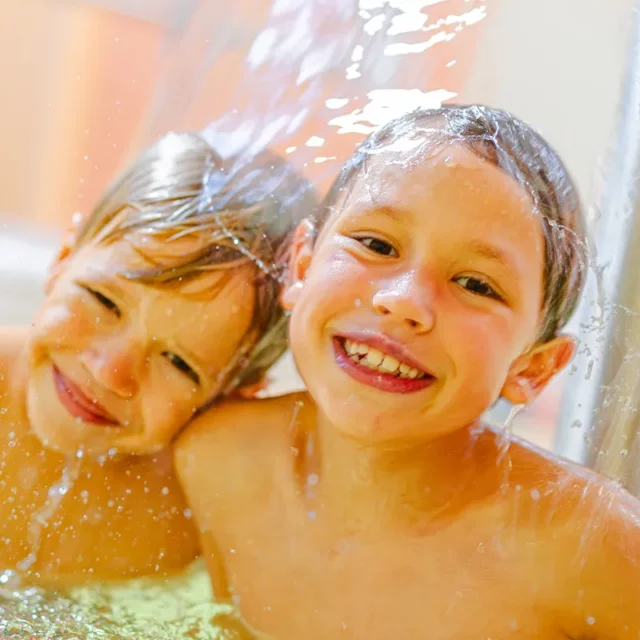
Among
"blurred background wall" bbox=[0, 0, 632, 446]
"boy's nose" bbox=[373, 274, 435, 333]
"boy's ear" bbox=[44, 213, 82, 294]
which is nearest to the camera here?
"boy's nose" bbox=[373, 274, 435, 333]

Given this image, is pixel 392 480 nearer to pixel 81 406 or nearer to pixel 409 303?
pixel 409 303

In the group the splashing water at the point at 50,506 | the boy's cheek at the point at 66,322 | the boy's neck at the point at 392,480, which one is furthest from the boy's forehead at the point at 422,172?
the splashing water at the point at 50,506

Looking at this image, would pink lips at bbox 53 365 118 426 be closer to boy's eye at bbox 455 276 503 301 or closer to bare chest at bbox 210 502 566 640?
bare chest at bbox 210 502 566 640

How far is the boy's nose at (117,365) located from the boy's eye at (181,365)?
0.09ft

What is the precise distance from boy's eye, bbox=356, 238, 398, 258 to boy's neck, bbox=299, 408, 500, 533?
19 cm

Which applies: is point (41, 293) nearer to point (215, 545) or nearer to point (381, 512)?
point (215, 545)

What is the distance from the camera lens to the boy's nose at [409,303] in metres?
0.70

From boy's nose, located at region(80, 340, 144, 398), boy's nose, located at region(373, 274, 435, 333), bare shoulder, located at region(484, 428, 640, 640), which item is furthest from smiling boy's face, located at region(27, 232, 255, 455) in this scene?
bare shoulder, located at region(484, 428, 640, 640)

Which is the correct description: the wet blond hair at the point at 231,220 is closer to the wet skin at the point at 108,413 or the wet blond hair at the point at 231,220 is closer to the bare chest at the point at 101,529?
the wet skin at the point at 108,413

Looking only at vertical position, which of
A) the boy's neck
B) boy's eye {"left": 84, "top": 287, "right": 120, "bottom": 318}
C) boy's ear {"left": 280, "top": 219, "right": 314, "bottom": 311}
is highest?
boy's ear {"left": 280, "top": 219, "right": 314, "bottom": 311}

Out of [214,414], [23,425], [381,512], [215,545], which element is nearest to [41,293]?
[23,425]

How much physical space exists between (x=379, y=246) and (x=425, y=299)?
8cm

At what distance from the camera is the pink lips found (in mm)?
903

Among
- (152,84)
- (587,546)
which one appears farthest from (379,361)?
(152,84)
